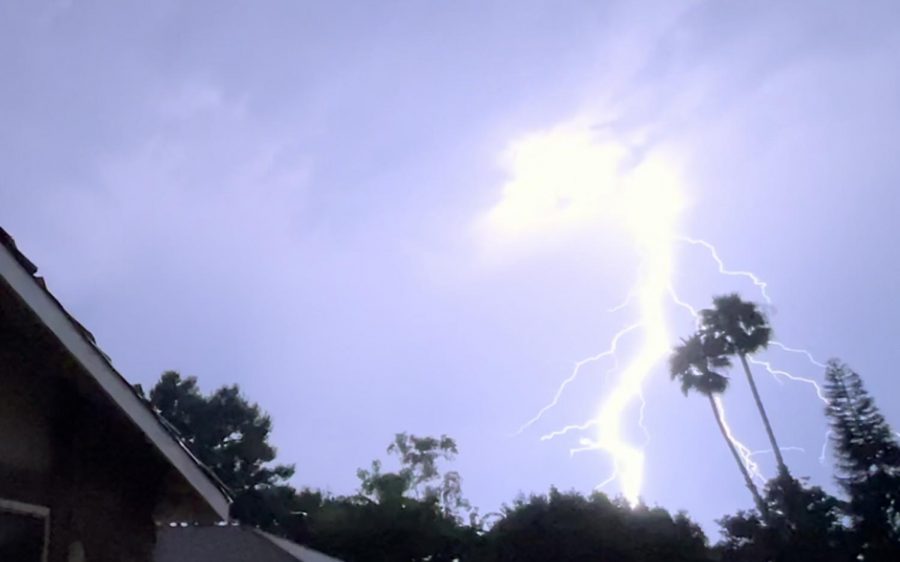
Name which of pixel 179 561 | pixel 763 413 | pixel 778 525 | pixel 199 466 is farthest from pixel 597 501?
pixel 199 466

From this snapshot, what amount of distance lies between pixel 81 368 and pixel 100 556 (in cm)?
122

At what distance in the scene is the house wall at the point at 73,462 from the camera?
4.56 m

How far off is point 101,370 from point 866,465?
4557 cm

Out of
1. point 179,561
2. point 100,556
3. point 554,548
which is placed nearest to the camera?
point 100,556

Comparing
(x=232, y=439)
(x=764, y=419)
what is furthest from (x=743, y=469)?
(x=232, y=439)

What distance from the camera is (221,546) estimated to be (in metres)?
17.0

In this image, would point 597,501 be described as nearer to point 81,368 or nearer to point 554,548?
point 554,548

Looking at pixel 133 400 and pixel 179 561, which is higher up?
pixel 179 561

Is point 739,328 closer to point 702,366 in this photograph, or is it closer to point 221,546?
point 702,366

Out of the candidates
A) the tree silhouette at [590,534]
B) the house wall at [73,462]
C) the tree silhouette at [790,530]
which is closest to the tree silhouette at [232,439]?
the tree silhouette at [590,534]

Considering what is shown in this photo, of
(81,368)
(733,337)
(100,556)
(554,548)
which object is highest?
(733,337)

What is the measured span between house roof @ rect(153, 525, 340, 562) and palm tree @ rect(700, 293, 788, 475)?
2836cm

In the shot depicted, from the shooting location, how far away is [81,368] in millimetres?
4598

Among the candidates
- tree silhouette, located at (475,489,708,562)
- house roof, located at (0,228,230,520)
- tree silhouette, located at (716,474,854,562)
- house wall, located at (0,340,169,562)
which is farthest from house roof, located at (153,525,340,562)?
tree silhouette, located at (716,474,854,562)
